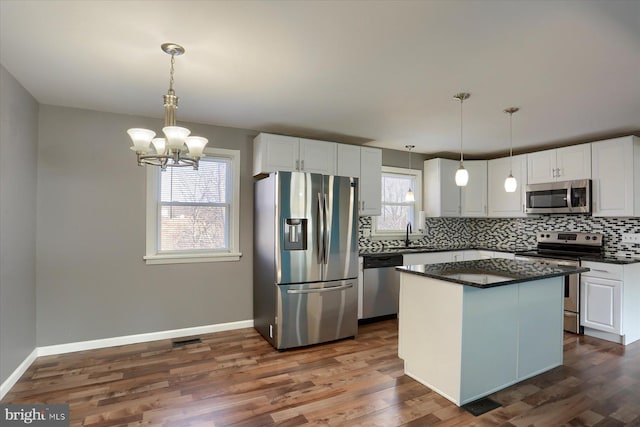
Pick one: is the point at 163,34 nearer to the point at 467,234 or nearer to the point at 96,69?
the point at 96,69

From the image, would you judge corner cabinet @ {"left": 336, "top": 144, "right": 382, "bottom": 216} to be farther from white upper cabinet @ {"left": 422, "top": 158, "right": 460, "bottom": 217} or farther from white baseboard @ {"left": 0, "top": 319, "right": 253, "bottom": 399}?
white baseboard @ {"left": 0, "top": 319, "right": 253, "bottom": 399}

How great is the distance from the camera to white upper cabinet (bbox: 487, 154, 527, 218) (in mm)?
4785

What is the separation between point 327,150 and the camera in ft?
13.6

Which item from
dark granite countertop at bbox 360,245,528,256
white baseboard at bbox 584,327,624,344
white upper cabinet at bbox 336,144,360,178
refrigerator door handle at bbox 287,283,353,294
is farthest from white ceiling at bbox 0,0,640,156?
white baseboard at bbox 584,327,624,344

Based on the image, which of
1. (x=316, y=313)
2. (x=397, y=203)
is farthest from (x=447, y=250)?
(x=316, y=313)

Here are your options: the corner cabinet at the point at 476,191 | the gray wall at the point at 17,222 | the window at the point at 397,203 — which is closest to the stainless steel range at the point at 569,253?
the corner cabinet at the point at 476,191

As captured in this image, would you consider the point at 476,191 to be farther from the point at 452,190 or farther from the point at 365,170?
the point at 365,170

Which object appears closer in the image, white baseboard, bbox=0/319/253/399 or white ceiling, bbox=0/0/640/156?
white ceiling, bbox=0/0/640/156

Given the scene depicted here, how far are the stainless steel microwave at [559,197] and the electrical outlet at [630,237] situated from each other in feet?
1.85

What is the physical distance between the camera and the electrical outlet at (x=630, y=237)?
395 centimetres

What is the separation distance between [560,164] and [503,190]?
853 mm

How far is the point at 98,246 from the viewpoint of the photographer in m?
3.35

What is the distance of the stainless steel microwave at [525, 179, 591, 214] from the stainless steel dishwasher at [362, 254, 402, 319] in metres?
2.03

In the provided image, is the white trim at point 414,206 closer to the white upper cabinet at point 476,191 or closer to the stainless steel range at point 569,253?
the white upper cabinet at point 476,191
